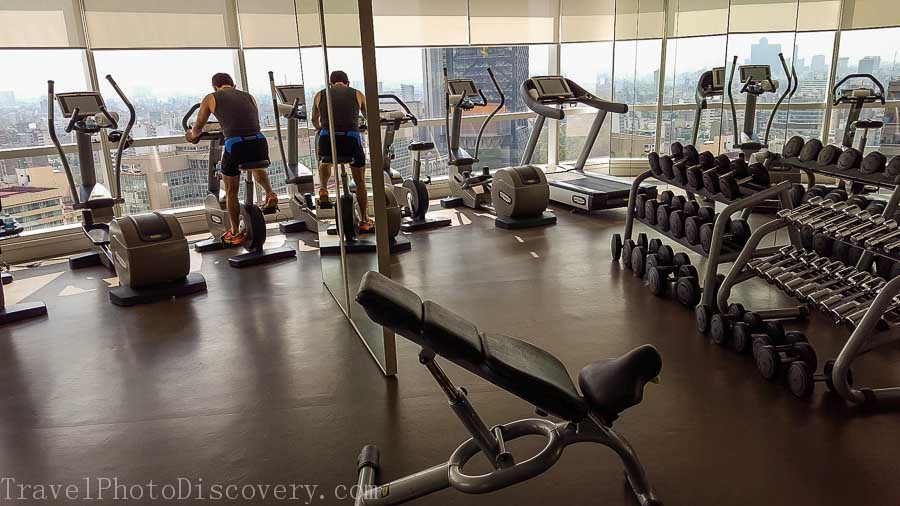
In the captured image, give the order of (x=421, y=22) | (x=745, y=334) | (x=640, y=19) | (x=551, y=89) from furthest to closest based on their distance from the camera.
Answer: (x=640, y=19) → (x=421, y=22) → (x=551, y=89) → (x=745, y=334)

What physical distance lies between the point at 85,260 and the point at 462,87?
145 inches

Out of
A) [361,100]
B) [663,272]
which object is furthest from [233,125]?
[663,272]

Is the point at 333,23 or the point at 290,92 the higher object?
the point at 333,23

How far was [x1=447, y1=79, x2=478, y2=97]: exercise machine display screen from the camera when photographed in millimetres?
6004

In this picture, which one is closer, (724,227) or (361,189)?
(724,227)

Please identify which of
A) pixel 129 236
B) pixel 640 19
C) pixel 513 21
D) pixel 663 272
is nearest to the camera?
pixel 663 272

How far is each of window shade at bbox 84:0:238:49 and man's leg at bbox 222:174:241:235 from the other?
5.74 ft

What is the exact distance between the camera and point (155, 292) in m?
4.03

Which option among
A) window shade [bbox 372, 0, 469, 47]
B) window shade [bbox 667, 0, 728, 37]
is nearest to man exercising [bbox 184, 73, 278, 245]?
window shade [bbox 372, 0, 469, 47]

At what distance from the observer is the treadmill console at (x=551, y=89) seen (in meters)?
5.57

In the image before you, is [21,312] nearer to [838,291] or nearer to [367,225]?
[367,225]

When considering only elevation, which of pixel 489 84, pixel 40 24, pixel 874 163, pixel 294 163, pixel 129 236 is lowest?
pixel 129 236

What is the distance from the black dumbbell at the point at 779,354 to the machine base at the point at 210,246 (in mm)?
4291

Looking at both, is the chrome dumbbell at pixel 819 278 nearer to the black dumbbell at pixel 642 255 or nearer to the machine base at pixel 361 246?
the black dumbbell at pixel 642 255
